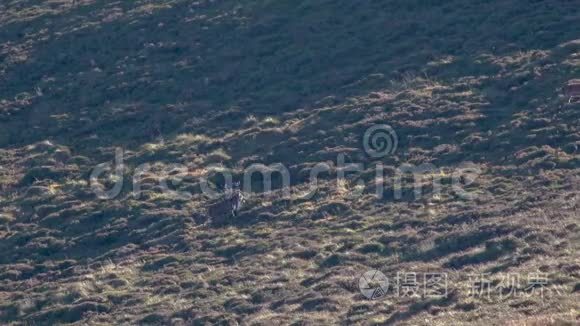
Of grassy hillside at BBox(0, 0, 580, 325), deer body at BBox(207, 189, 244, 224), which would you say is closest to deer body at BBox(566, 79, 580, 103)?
grassy hillside at BBox(0, 0, 580, 325)

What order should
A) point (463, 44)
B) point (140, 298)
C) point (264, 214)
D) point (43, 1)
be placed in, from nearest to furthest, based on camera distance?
point (140, 298), point (264, 214), point (463, 44), point (43, 1)

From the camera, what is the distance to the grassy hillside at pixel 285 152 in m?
21.4

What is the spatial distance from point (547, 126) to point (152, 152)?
35.7 ft

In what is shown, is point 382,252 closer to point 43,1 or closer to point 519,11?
point 519,11

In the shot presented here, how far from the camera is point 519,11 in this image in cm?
3556

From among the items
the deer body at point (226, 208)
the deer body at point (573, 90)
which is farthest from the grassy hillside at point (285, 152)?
the deer body at point (226, 208)

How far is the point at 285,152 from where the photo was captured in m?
29.7

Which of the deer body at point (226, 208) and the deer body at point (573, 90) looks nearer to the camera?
the deer body at point (226, 208)

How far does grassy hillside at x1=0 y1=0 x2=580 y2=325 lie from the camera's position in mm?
21359

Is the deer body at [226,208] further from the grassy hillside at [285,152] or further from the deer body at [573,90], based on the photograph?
the deer body at [573,90]

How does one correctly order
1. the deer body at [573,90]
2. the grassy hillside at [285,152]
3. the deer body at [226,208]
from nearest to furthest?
1. the grassy hillside at [285,152]
2. the deer body at [226,208]
3. the deer body at [573,90]

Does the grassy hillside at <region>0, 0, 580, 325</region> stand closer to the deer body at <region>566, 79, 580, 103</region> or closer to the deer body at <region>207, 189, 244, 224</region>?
the deer body at <region>566, 79, 580, 103</region>

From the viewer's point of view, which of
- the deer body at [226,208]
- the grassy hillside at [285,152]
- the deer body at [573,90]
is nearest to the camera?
the grassy hillside at [285,152]

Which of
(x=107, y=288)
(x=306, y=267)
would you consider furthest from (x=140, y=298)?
(x=306, y=267)
